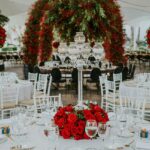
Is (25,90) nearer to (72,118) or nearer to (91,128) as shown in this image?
(72,118)

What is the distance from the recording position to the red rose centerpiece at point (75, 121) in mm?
2789

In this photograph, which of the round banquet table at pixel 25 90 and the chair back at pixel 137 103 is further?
the round banquet table at pixel 25 90

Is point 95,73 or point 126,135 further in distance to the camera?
point 95,73

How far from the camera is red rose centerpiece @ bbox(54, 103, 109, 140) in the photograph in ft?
9.15

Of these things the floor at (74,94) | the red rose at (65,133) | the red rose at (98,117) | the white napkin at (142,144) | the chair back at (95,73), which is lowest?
the floor at (74,94)

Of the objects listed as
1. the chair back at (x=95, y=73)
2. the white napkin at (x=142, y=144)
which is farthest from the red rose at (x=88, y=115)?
the chair back at (x=95, y=73)

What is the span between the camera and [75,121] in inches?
110

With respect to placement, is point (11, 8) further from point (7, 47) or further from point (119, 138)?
point (119, 138)

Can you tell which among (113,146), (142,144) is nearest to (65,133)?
(113,146)

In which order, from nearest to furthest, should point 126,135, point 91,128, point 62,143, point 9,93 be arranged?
point 91,128 < point 62,143 < point 126,135 < point 9,93

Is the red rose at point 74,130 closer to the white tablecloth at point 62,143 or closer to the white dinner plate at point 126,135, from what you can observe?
the white tablecloth at point 62,143

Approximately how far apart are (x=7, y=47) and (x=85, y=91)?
13545 millimetres

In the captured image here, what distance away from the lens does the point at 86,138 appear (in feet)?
9.33

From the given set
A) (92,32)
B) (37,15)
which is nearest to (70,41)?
(92,32)
